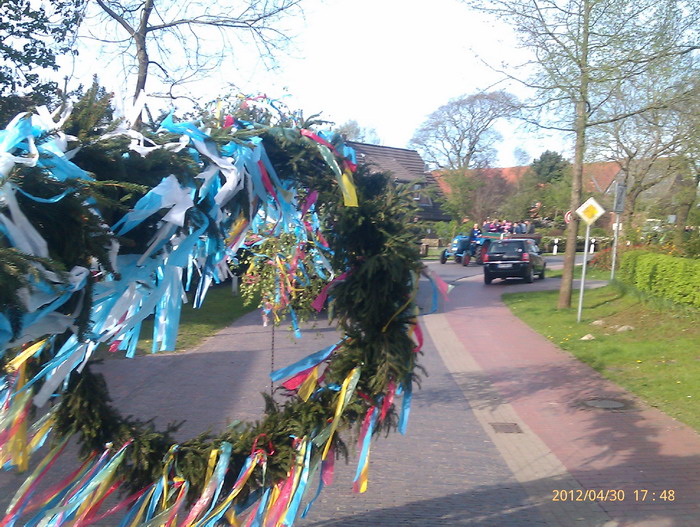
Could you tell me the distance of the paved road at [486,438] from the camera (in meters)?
5.04

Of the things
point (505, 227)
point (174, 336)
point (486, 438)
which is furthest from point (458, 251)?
point (174, 336)

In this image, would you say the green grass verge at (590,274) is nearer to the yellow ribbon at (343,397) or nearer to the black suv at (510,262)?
the black suv at (510,262)

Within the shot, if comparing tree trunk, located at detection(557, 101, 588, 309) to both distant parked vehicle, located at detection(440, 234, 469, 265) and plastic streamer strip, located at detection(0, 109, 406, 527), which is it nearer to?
plastic streamer strip, located at detection(0, 109, 406, 527)

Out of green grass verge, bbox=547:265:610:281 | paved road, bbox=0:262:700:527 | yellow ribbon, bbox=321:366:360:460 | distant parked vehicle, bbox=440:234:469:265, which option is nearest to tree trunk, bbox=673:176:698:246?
green grass verge, bbox=547:265:610:281

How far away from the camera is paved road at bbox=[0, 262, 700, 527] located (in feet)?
16.5

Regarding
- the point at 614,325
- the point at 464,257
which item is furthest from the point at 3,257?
the point at 464,257

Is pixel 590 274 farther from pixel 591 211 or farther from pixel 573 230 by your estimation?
pixel 591 211

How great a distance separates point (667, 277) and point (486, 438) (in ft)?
26.1

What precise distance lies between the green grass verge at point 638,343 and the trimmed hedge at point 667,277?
29 cm

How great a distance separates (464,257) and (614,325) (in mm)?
20231

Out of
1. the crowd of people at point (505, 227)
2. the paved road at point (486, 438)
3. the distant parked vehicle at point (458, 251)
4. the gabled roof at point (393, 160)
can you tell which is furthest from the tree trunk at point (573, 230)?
the crowd of people at point (505, 227)

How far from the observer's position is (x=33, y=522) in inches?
133

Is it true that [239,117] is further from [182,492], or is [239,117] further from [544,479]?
[544,479]

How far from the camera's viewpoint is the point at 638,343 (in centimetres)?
1124
